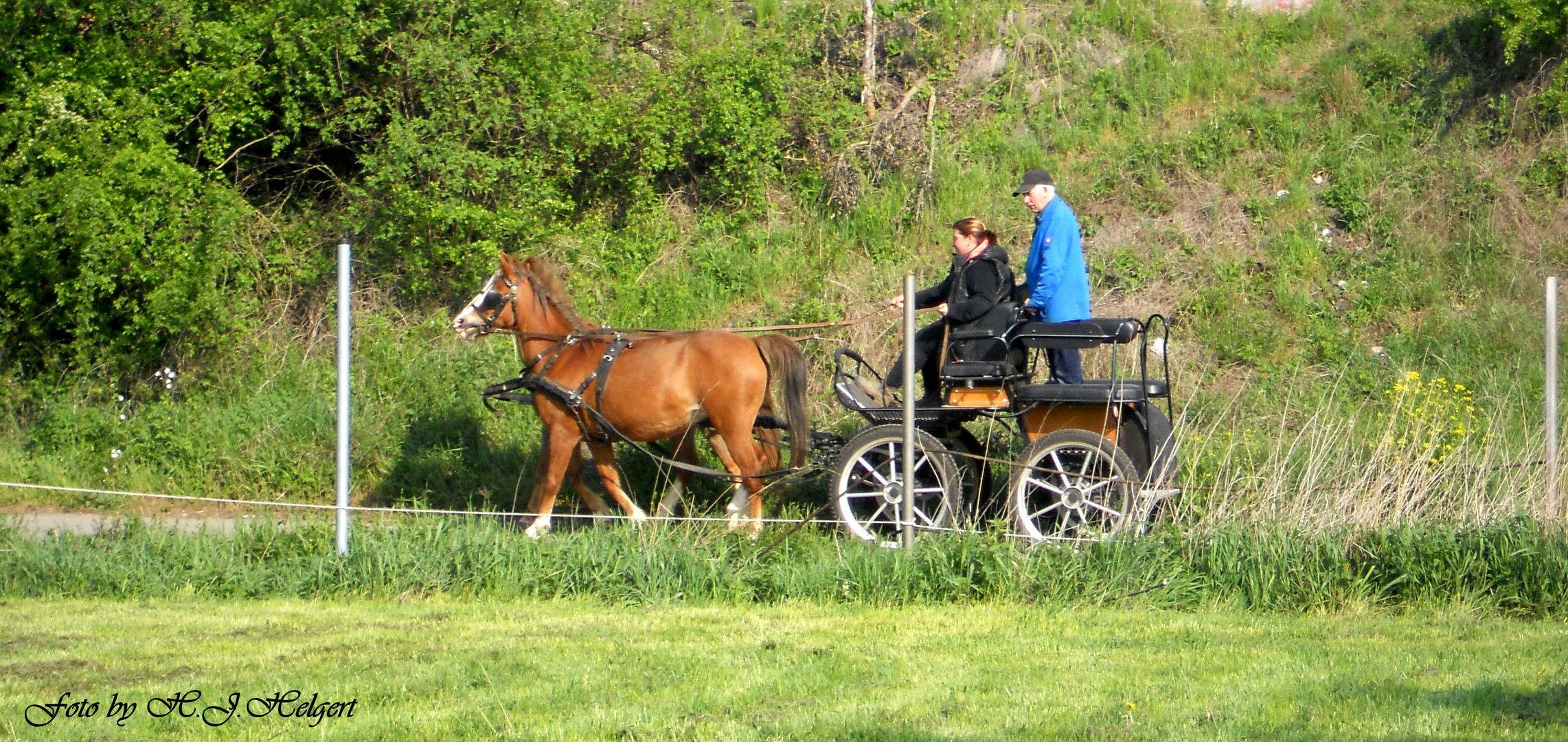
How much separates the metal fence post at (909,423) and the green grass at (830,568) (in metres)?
0.14

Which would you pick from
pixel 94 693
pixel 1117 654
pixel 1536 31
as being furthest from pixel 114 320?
pixel 1536 31

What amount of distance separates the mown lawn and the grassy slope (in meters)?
3.15

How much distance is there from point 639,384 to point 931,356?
2.02 metres

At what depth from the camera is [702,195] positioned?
1485 cm

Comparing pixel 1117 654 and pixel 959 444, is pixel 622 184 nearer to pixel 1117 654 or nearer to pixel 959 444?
pixel 959 444

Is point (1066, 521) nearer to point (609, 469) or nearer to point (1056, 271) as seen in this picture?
point (1056, 271)

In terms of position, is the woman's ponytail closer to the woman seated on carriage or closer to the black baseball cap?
the woman seated on carriage

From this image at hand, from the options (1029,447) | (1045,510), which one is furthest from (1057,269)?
(1045,510)

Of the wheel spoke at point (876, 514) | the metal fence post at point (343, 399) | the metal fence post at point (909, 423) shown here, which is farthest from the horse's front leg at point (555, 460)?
the metal fence post at point (909, 423)

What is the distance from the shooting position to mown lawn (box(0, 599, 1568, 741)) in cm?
499

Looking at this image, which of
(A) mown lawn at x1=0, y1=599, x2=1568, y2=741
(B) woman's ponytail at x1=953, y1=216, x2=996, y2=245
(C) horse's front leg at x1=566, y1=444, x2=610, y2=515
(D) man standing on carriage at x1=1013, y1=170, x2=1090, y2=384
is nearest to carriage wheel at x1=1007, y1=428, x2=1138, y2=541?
(D) man standing on carriage at x1=1013, y1=170, x2=1090, y2=384

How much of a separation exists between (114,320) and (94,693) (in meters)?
8.63

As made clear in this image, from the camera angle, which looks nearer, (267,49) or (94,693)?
(94,693)

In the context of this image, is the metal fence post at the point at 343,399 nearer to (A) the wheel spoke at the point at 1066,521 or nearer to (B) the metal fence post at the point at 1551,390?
(A) the wheel spoke at the point at 1066,521
